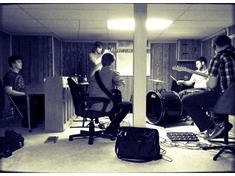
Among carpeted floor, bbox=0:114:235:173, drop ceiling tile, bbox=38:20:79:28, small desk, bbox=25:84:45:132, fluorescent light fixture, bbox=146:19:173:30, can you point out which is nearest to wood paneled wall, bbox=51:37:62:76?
drop ceiling tile, bbox=38:20:79:28

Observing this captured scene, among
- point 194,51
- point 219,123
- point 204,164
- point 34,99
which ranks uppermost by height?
point 194,51

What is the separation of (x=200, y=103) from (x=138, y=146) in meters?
0.93

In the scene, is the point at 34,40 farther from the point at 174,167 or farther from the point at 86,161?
the point at 174,167

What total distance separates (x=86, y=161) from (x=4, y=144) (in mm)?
1017

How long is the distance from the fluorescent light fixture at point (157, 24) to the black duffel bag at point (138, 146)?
2817 mm

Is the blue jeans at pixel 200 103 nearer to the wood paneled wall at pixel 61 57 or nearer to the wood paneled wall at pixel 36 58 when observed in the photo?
the wood paneled wall at pixel 61 57

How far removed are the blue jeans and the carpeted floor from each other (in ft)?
1.10

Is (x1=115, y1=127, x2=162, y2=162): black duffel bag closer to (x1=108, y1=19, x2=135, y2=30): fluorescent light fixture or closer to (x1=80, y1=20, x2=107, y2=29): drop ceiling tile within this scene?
(x1=108, y1=19, x2=135, y2=30): fluorescent light fixture

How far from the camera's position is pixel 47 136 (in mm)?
3389

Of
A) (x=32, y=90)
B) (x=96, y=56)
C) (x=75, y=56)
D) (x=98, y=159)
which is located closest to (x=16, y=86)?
(x=32, y=90)

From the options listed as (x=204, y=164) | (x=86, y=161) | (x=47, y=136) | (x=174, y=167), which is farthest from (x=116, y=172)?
(x=47, y=136)

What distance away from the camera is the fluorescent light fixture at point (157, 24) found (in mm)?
4598

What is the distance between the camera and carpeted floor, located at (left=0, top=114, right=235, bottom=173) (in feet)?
7.00

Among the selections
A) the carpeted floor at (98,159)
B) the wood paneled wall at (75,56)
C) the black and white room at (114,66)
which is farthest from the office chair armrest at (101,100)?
the wood paneled wall at (75,56)
